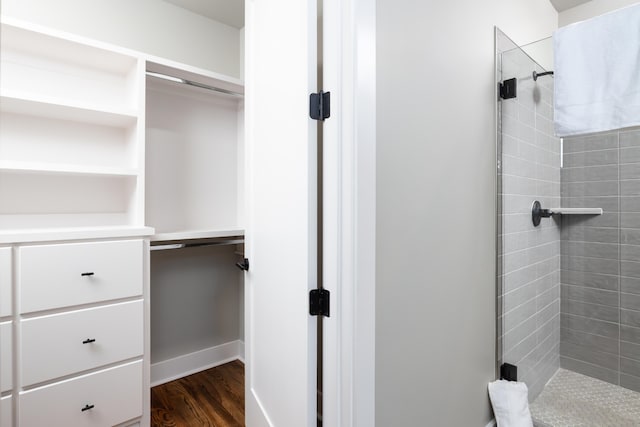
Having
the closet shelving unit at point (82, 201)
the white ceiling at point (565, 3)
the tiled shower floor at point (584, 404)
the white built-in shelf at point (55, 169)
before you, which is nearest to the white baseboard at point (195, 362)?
the closet shelving unit at point (82, 201)

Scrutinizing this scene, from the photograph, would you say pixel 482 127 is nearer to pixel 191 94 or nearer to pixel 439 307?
pixel 439 307

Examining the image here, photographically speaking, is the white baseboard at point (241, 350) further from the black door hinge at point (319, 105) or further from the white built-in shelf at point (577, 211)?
the white built-in shelf at point (577, 211)

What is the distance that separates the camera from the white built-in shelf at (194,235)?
182 centimetres

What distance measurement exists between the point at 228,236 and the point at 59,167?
3.16 feet

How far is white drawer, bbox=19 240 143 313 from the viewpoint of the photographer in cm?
133

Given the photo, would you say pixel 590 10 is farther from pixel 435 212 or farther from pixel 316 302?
pixel 316 302

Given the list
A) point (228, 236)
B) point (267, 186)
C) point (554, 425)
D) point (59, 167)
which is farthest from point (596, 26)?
point (59, 167)

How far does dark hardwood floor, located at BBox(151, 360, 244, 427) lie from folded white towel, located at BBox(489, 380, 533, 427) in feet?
4.32

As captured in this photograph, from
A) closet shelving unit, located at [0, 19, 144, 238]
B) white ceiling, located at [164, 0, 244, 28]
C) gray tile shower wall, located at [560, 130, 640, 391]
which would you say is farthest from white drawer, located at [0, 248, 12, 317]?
gray tile shower wall, located at [560, 130, 640, 391]

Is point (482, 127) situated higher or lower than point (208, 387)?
higher

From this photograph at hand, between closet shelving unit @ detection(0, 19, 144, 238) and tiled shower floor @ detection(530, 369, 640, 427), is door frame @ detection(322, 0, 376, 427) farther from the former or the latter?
tiled shower floor @ detection(530, 369, 640, 427)

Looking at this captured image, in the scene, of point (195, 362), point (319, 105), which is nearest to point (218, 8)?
point (319, 105)

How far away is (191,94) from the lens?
224cm

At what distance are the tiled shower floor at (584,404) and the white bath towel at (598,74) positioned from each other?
1.43 m
